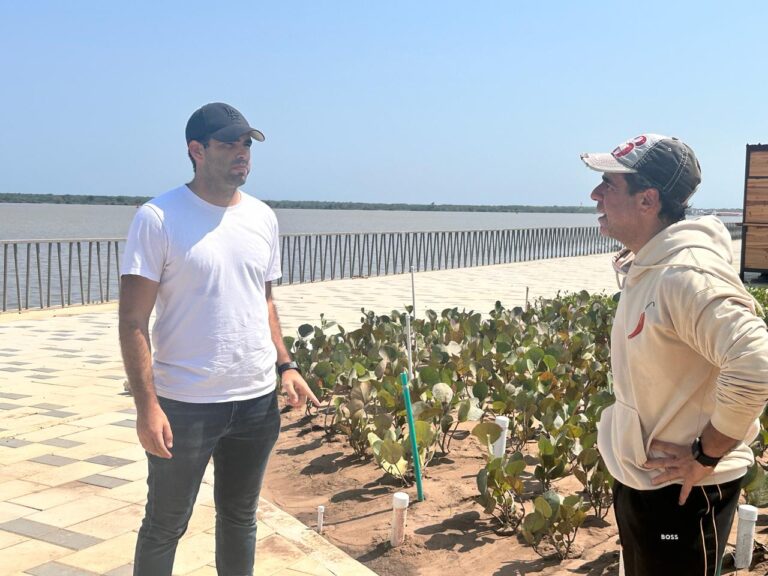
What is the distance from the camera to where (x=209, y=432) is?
2818mm

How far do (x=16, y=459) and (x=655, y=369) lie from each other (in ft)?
14.7

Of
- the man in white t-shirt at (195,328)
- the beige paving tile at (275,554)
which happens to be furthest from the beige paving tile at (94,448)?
the man in white t-shirt at (195,328)

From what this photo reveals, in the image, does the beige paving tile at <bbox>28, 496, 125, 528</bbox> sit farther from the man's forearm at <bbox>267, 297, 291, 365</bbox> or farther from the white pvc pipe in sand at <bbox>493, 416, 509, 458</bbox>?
the white pvc pipe in sand at <bbox>493, 416, 509, 458</bbox>

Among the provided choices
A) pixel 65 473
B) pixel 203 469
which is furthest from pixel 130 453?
pixel 203 469

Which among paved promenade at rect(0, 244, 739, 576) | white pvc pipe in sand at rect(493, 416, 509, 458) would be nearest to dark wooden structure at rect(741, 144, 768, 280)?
paved promenade at rect(0, 244, 739, 576)

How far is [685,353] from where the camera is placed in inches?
80.2

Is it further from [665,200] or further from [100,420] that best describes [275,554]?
[100,420]

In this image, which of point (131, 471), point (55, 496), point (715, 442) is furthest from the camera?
point (131, 471)

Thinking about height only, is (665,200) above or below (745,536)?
above

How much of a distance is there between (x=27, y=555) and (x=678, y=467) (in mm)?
2980

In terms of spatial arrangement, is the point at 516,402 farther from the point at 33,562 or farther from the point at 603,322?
the point at 603,322

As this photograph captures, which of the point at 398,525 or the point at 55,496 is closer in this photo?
the point at 398,525

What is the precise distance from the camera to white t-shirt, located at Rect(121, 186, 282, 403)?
2709mm

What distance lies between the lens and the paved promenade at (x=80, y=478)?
3863mm
